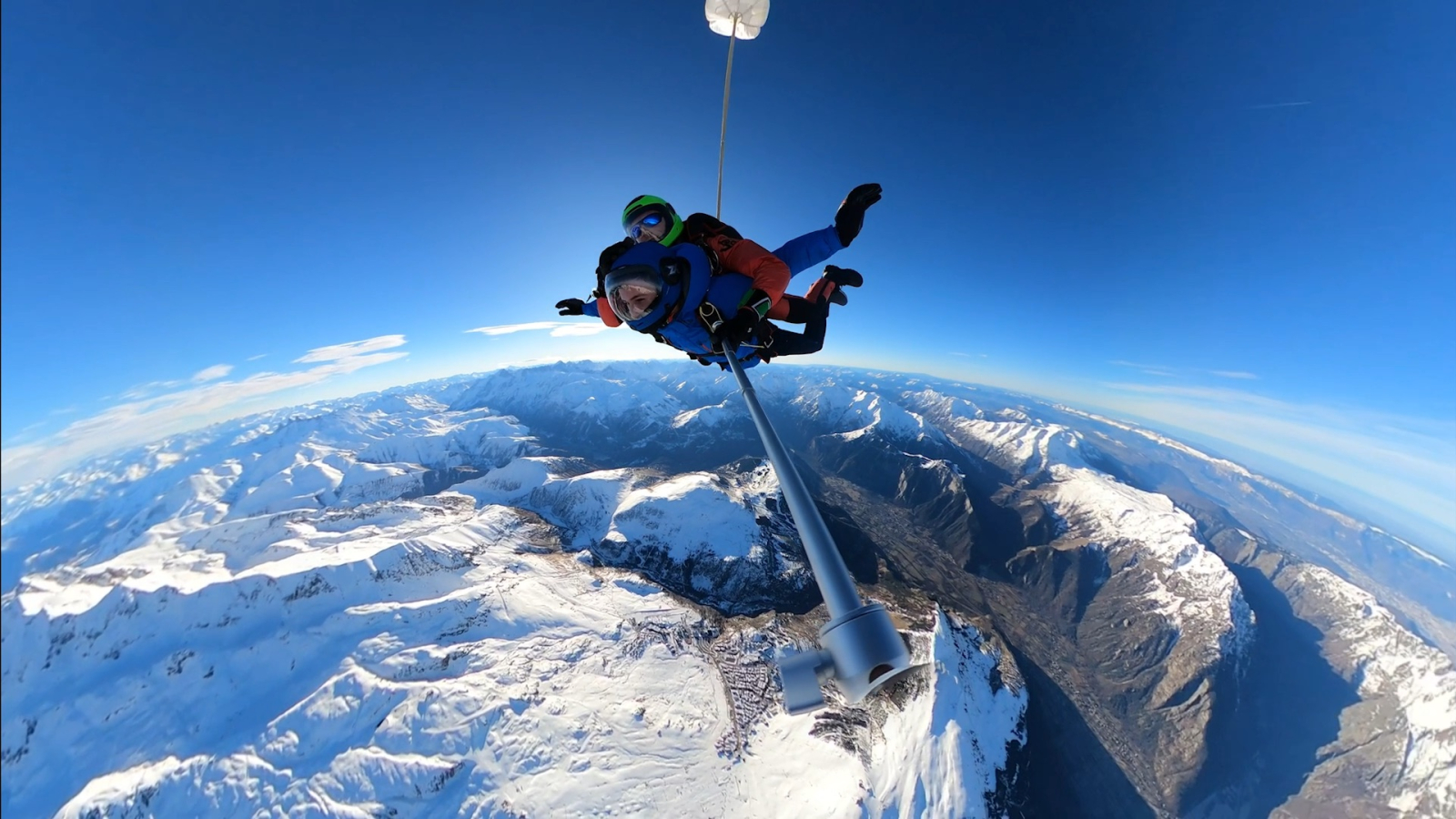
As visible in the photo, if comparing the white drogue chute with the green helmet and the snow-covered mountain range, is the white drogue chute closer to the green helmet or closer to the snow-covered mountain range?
the green helmet

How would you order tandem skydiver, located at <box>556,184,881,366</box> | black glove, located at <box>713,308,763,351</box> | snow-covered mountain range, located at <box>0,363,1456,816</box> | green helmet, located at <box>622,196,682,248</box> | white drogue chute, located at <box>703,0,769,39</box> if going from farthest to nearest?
snow-covered mountain range, located at <box>0,363,1456,816</box>
white drogue chute, located at <box>703,0,769,39</box>
green helmet, located at <box>622,196,682,248</box>
black glove, located at <box>713,308,763,351</box>
tandem skydiver, located at <box>556,184,881,366</box>

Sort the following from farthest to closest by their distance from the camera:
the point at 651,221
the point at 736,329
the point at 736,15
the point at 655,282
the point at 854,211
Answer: the point at 736,15, the point at 854,211, the point at 651,221, the point at 736,329, the point at 655,282

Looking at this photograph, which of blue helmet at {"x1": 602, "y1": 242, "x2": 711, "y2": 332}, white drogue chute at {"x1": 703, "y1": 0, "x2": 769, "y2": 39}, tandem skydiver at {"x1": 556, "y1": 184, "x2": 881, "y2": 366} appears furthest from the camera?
white drogue chute at {"x1": 703, "y1": 0, "x2": 769, "y2": 39}

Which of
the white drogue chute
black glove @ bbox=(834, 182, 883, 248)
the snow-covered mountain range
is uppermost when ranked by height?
the white drogue chute

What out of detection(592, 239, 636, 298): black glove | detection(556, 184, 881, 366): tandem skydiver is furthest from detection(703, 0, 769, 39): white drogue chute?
detection(592, 239, 636, 298): black glove

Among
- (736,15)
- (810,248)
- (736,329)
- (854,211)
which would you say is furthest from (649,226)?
(736,15)

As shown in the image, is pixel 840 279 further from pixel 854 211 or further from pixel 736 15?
pixel 736 15

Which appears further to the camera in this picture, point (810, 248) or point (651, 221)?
point (810, 248)
